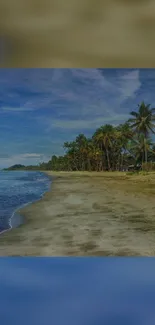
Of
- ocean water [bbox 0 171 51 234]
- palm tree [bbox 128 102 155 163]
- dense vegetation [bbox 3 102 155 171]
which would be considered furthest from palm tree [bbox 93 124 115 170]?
ocean water [bbox 0 171 51 234]

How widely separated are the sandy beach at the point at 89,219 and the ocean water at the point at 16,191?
9cm

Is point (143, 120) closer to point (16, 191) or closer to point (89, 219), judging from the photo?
point (89, 219)

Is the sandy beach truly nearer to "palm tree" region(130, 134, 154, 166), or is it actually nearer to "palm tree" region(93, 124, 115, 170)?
"palm tree" region(130, 134, 154, 166)

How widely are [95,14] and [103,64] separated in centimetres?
131

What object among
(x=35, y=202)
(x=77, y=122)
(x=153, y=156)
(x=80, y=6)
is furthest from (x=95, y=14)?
(x=35, y=202)

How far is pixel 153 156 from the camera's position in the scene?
17.0ft

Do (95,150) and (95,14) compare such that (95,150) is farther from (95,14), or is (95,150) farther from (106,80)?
(95,14)

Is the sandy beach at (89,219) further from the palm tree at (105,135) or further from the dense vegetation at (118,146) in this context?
the palm tree at (105,135)

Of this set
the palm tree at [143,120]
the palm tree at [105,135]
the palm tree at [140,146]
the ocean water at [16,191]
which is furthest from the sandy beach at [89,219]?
the palm tree at [143,120]

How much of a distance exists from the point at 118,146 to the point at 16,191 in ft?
4.53

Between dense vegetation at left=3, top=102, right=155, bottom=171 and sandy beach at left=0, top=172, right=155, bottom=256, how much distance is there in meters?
0.17

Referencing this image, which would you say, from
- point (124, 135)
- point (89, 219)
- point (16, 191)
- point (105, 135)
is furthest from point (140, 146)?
point (16, 191)

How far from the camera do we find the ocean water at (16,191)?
5098mm

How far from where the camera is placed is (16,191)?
17.1ft
